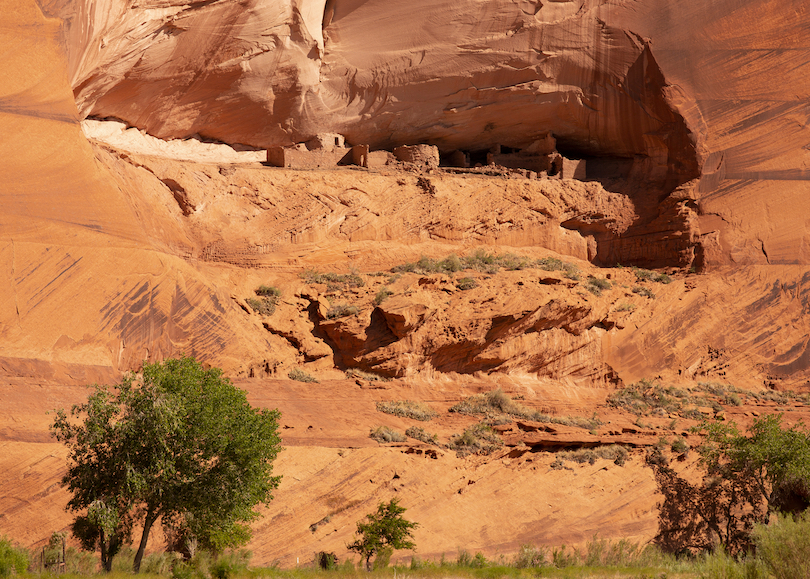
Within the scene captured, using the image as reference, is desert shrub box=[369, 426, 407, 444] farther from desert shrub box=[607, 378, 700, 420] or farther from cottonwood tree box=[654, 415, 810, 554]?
desert shrub box=[607, 378, 700, 420]

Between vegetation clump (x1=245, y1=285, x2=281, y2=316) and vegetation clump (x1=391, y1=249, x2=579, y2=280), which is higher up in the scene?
vegetation clump (x1=245, y1=285, x2=281, y2=316)

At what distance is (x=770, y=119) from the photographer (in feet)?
91.4

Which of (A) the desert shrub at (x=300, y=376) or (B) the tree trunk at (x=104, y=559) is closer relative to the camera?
(B) the tree trunk at (x=104, y=559)

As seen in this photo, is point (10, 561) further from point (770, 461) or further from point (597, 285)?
point (597, 285)

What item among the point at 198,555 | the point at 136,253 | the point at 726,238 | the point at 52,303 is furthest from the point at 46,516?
the point at 726,238

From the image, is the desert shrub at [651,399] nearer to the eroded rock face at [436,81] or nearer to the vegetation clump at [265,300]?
the eroded rock face at [436,81]

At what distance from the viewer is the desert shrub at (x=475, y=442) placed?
18203 millimetres

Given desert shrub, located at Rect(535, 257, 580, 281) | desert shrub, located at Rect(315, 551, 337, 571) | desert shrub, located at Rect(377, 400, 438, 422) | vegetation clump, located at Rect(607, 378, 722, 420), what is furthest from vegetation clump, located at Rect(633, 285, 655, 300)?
desert shrub, located at Rect(315, 551, 337, 571)

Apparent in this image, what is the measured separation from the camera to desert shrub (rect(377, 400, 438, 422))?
64.1ft

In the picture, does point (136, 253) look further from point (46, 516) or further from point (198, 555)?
point (198, 555)

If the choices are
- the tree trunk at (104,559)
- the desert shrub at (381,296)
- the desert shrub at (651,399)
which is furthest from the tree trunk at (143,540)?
the desert shrub at (651,399)

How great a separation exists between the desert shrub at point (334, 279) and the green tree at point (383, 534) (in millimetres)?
8812

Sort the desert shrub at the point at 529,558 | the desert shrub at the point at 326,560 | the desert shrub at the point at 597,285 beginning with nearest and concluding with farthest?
the desert shrub at the point at 326,560 < the desert shrub at the point at 529,558 < the desert shrub at the point at 597,285

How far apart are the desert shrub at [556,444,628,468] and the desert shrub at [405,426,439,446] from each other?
2671mm
